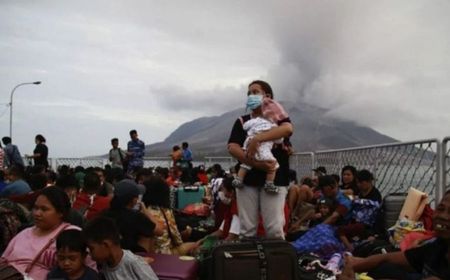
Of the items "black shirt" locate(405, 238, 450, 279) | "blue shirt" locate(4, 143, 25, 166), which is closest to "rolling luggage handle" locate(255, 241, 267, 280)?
"black shirt" locate(405, 238, 450, 279)

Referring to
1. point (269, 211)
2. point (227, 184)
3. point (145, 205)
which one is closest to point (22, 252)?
point (145, 205)

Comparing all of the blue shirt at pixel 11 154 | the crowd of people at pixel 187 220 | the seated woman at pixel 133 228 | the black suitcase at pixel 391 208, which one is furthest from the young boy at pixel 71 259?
the blue shirt at pixel 11 154

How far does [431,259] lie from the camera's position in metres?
2.59

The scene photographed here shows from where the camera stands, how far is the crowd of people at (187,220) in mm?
2902

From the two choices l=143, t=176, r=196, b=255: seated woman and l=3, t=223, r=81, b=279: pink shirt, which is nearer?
l=3, t=223, r=81, b=279: pink shirt

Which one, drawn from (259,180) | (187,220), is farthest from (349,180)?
(259,180)

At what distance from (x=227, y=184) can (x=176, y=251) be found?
1.77 meters

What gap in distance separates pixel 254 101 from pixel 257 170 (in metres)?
0.56

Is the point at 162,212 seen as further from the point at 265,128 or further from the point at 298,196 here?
the point at 298,196

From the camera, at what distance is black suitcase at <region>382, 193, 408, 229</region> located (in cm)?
537

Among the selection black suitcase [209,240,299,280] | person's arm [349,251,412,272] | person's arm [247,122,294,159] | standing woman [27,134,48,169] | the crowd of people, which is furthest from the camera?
standing woman [27,134,48,169]

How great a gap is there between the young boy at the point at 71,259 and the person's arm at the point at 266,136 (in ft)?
4.75

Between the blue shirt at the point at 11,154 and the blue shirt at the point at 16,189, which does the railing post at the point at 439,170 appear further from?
the blue shirt at the point at 11,154

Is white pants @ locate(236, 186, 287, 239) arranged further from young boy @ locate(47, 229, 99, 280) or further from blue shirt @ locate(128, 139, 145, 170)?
blue shirt @ locate(128, 139, 145, 170)
